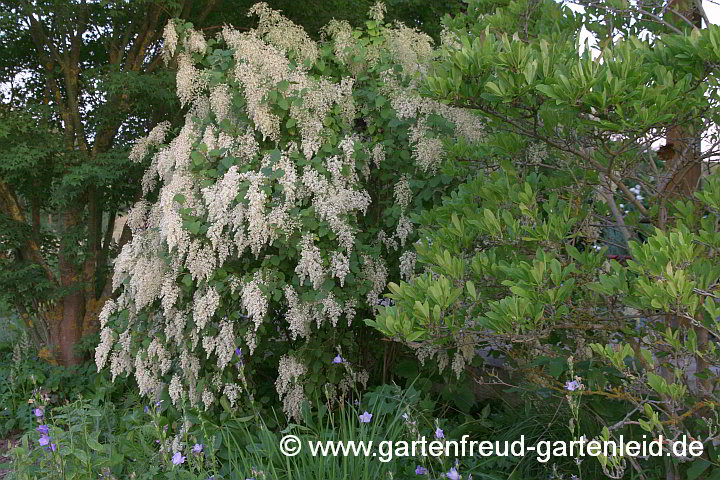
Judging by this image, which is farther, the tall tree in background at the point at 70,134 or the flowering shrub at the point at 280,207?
the tall tree in background at the point at 70,134

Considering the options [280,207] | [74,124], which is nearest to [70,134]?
[74,124]

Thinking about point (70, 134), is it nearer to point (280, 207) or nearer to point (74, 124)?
point (74, 124)

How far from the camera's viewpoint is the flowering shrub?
140 inches

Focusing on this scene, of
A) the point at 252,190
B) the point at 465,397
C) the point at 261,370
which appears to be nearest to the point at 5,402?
the point at 261,370

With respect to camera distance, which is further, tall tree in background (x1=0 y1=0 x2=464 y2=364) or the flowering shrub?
tall tree in background (x1=0 y1=0 x2=464 y2=364)

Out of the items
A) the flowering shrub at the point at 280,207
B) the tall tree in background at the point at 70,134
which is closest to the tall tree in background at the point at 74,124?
the tall tree in background at the point at 70,134

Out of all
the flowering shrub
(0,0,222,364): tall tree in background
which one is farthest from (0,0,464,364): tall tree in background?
the flowering shrub

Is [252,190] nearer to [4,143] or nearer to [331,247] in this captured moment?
[331,247]

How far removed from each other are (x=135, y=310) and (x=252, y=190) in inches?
53.5

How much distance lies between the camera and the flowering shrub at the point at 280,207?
3.57 meters

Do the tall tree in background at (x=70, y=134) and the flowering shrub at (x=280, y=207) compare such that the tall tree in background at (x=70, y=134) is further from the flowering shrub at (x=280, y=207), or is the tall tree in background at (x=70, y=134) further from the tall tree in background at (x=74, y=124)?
the flowering shrub at (x=280, y=207)

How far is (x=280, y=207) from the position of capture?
11.5 ft

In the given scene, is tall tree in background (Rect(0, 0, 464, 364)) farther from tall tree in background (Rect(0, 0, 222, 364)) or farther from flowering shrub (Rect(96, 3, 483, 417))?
flowering shrub (Rect(96, 3, 483, 417))

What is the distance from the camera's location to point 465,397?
4043 mm
